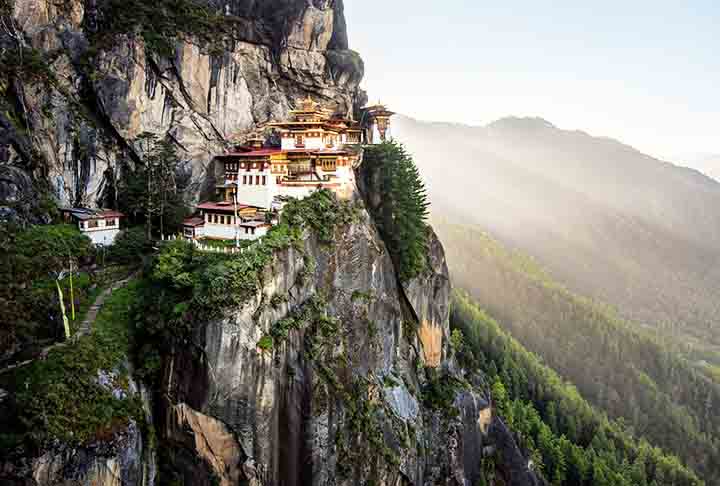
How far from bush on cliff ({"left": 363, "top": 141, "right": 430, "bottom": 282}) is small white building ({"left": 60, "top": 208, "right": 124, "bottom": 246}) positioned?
24.1 metres

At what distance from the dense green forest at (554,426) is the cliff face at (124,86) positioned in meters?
40.3

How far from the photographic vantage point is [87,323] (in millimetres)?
27094

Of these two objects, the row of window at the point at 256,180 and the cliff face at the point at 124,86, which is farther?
the row of window at the point at 256,180

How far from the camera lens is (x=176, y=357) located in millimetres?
26469

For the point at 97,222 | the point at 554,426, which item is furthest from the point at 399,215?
the point at 554,426

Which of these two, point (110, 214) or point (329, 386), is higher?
point (110, 214)

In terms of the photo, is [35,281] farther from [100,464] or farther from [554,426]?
[554,426]

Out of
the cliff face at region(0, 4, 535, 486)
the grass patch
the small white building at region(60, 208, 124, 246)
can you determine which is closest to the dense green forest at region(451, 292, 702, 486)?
the cliff face at region(0, 4, 535, 486)

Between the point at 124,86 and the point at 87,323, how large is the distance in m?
23.6

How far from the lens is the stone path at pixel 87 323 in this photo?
2322 cm

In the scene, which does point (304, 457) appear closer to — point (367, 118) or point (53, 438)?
point (53, 438)

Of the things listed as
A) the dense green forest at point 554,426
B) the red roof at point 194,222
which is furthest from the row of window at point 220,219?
the dense green forest at point 554,426

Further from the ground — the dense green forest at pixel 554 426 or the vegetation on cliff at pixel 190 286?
the vegetation on cliff at pixel 190 286

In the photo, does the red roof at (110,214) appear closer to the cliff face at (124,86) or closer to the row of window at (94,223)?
the row of window at (94,223)
